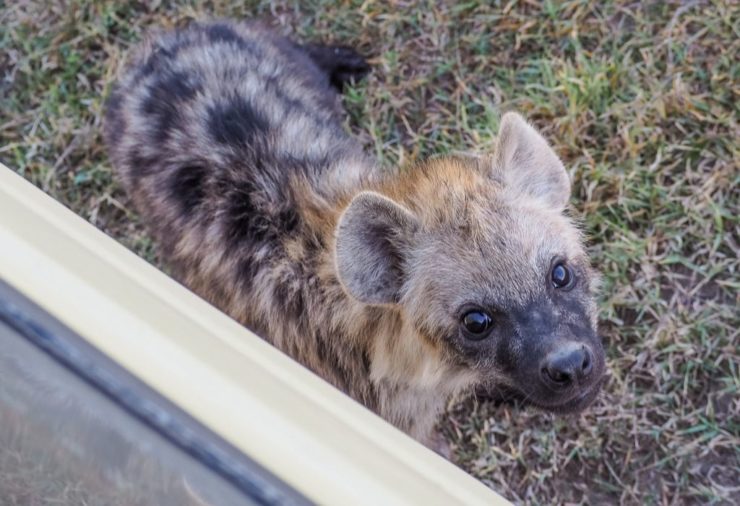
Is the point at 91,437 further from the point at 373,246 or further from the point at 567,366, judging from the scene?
the point at 567,366

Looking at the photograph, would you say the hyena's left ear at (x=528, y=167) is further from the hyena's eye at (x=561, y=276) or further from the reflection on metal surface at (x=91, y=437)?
the reflection on metal surface at (x=91, y=437)

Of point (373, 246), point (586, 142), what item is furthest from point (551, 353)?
point (586, 142)

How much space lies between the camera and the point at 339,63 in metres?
3.72

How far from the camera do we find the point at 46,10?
13.4 ft

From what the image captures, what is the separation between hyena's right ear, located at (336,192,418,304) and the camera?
2328 mm

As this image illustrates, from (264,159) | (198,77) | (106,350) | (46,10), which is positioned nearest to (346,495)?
(106,350)

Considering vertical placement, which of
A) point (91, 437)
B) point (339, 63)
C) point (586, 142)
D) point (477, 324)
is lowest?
point (586, 142)

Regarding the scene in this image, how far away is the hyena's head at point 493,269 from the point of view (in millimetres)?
2270

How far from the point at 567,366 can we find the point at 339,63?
1.95 m

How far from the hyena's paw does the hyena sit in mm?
313

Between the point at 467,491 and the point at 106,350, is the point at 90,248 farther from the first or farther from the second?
the point at 467,491

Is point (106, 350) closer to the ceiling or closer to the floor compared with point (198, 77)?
closer to the ceiling

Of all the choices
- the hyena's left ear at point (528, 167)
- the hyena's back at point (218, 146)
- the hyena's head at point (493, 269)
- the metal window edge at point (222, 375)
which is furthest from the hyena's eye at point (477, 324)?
the metal window edge at point (222, 375)

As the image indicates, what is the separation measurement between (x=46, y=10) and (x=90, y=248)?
292 cm
